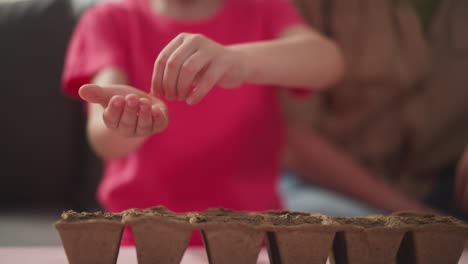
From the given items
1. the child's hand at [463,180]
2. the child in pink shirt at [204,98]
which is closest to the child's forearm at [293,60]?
the child in pink shirt at [204,98]

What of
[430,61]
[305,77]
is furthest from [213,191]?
[430,61]

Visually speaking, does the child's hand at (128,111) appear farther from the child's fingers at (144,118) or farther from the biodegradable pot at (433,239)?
the biodegradable pot at (433,239)

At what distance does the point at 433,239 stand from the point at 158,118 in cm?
24

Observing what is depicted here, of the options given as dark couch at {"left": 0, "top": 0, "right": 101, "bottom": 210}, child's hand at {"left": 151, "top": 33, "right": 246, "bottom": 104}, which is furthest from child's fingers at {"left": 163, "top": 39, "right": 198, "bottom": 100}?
dark couch at {"left": 0, "top": 0, "right": 101, "bottom": 210}

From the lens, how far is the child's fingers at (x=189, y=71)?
387 mm

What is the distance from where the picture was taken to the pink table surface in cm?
42

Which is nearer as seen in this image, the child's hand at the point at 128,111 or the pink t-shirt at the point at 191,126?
the child's hand at the point at 128,111

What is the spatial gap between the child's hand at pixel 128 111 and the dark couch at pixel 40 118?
2.55 feet

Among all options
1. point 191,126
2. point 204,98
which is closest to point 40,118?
point 191,126

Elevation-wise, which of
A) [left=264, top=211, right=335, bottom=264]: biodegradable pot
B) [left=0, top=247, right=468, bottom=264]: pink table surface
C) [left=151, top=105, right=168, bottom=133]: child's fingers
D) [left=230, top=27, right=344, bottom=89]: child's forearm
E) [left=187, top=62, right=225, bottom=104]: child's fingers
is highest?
[left=230, top=27, right=344, bottom=89]: child's forearm

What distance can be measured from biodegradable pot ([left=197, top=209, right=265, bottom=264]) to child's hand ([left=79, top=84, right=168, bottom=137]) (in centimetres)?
8

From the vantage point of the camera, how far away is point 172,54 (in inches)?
15.2

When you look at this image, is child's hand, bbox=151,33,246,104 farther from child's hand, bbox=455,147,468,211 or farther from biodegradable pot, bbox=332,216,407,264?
child's hand, bbox=455,147,468,211

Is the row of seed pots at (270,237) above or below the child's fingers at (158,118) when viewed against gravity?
below
